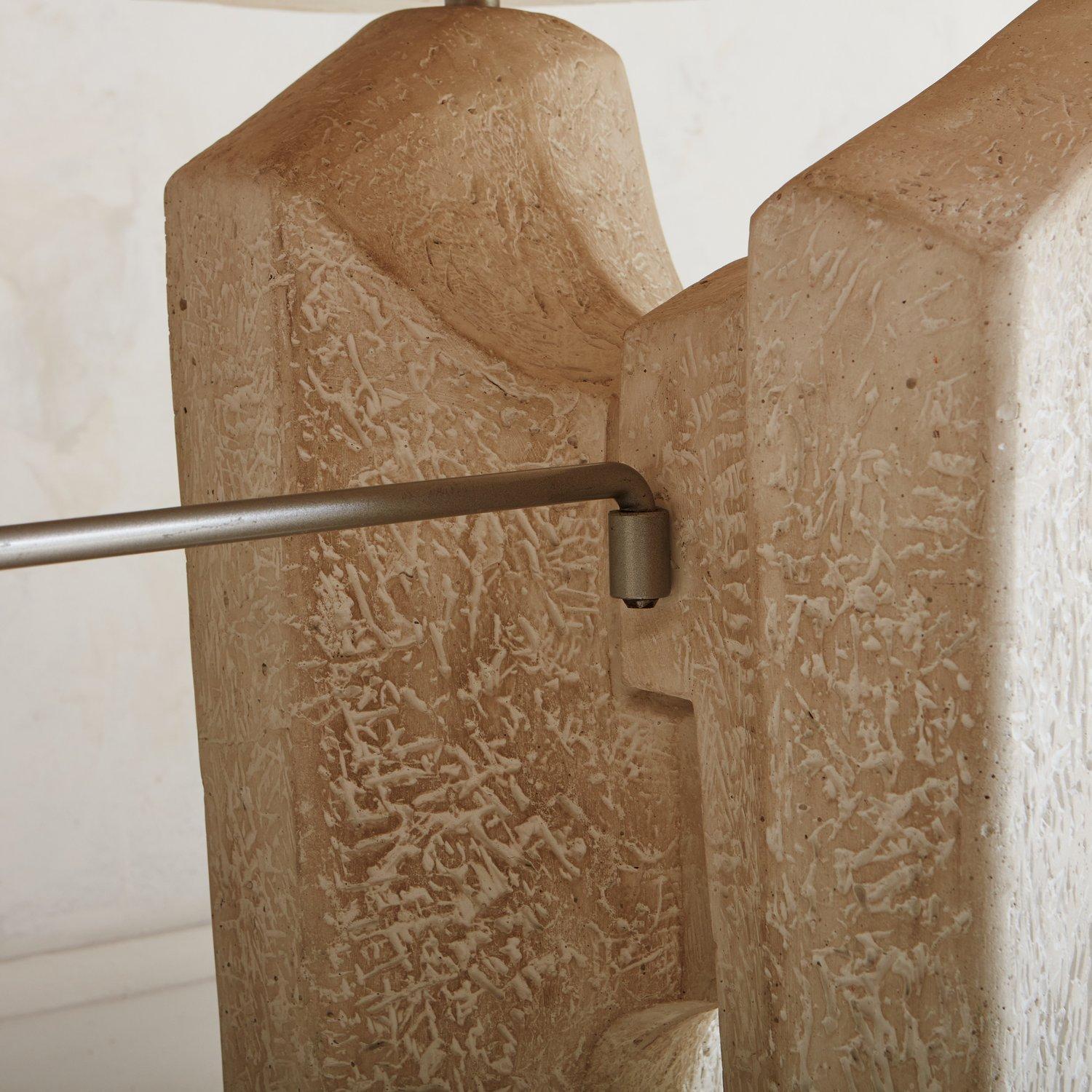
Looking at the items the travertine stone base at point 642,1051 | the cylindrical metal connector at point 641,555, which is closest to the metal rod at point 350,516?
the cylindrical metal connector at point 641,555

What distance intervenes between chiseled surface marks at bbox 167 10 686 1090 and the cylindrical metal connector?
8cm

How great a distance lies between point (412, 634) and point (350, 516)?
168 millimetres

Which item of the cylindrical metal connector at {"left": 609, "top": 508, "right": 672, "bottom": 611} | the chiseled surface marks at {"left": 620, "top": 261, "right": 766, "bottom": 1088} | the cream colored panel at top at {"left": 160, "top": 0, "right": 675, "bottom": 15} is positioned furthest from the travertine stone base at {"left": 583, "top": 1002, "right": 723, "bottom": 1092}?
the cream colored panel at top at {"left": 160, "top": 0, "right": 675, "bottom": 15}

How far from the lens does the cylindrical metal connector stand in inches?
22.5

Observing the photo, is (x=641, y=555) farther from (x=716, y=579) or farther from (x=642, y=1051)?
(x=642, y=1051)

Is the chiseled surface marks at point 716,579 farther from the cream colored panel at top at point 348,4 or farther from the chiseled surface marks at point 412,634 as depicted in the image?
the cream colored panel at top at point 348,4

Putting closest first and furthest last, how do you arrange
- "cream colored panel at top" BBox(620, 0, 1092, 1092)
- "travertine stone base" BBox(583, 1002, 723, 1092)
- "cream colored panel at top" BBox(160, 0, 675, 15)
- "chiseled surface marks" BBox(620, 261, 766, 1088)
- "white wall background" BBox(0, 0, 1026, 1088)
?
1. "cream colored panel at top" BBox(620, 0, 1092, 1092)
2. "chiseled surface marks" BBox(620, 261, 766, 1088)
3. "travertine stone base" BBox(583, 1002, 723, 1092)
4. "cream colored panel at top" BBox(160, 0, 675, 15)
5. "white wall background" BBox(0, 0, 1026, 1088)

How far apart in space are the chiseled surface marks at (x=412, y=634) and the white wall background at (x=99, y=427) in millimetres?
799

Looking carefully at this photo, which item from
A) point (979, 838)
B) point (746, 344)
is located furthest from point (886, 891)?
point (746, 344)

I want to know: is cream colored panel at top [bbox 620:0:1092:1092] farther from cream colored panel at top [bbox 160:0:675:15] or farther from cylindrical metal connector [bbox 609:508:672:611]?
cream colored panel at top [bbox 160:0:675:15]

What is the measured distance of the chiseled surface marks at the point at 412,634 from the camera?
2.12 ft

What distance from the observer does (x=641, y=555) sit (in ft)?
1.88

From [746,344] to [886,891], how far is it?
21 cm

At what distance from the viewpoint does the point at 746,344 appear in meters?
0.51
